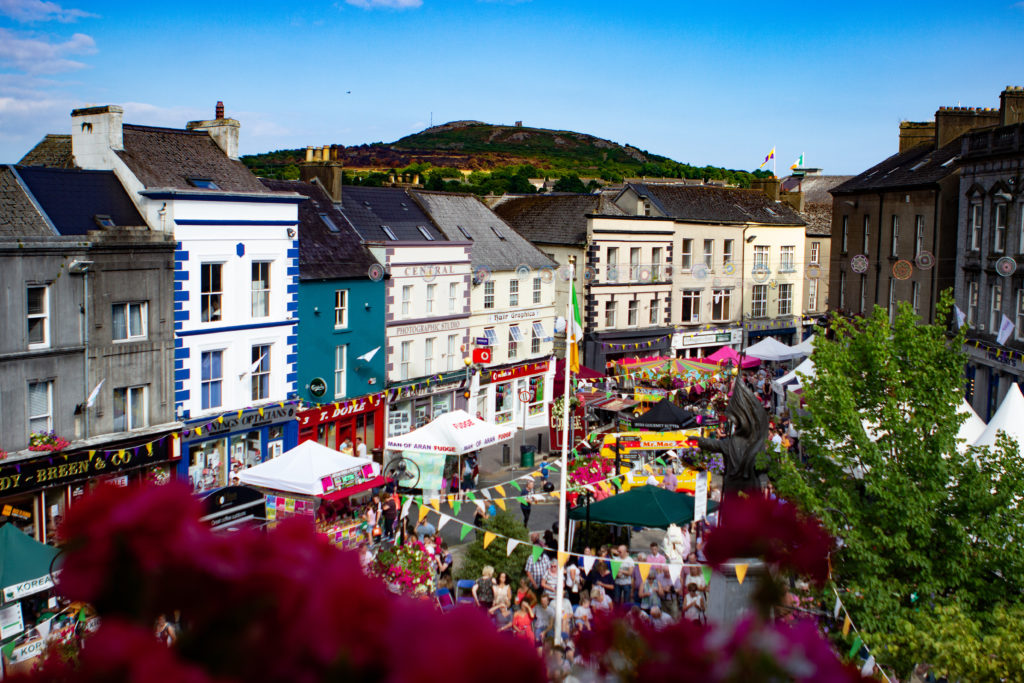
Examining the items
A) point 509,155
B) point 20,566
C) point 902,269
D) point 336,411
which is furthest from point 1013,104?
point 509,155

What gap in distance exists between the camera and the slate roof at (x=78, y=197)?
2375 centimetres

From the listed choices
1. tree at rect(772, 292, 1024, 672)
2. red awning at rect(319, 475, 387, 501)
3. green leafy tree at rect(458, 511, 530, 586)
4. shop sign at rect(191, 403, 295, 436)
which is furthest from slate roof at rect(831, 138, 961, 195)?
green leafy tree at rect(458, 511, 530, 586)

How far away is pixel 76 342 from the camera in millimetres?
23125

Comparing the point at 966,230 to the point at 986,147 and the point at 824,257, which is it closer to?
the point at 986,147

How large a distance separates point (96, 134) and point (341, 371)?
411 inches

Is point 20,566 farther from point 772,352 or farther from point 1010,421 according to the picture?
point 772,352

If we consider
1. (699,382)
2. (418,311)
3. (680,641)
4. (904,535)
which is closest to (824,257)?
(699,382)

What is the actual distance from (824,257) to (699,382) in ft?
91.4

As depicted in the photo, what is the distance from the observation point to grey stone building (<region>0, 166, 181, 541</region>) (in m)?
21.7

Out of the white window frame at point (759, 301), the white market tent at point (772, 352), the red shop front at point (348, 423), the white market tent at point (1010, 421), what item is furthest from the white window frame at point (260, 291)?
the white window frame at point (759, 301)

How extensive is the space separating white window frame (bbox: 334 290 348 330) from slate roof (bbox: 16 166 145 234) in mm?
7478

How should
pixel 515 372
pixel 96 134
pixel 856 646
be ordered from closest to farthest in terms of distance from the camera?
pixel 856 646, pixel 96 134, pixel 515 372

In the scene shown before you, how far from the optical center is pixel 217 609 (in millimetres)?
2424

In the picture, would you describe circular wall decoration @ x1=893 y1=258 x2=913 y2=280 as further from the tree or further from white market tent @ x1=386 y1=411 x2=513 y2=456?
the tree
